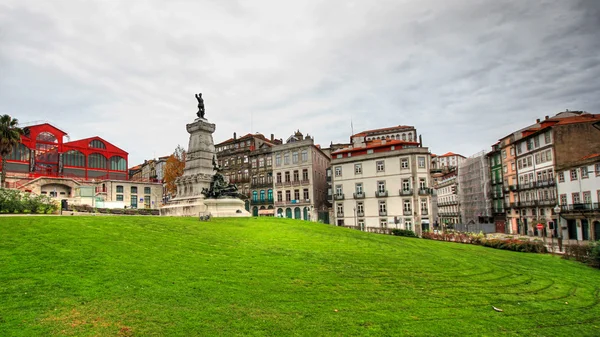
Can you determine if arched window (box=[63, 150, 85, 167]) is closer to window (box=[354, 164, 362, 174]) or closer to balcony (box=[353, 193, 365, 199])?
window (box=[354, 164, 362, 174])

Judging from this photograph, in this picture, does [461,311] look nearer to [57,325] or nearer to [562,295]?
[562,295]

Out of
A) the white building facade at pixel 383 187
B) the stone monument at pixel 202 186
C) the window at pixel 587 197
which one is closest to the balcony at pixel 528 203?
the window at pixel 587 197

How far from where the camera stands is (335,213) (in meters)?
58.9

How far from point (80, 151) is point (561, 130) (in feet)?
237

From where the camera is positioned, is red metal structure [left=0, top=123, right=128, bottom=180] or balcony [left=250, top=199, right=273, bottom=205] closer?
red metal structure [left=0, top=123, right=128, bottom=180]

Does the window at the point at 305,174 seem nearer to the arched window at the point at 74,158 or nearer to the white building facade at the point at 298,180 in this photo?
the white building facade at the point at 298,180

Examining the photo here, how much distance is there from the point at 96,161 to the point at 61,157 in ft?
18.6

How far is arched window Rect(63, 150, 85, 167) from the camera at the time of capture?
63.4 metres

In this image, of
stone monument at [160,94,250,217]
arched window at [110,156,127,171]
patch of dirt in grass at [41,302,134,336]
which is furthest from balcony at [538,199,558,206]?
arched window at [110,156,127,171]

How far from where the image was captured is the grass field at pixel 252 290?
7930 millimetres

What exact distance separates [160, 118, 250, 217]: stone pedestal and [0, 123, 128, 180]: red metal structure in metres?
34.0

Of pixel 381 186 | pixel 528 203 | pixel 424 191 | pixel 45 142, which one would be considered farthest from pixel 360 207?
pixel 45 142

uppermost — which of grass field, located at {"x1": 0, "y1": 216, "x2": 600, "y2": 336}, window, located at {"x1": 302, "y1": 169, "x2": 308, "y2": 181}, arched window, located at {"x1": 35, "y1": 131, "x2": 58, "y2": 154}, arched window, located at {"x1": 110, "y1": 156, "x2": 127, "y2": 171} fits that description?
arched window, located at {"x1": 35, "y1": 131, "x2": 58, "y2": 154}

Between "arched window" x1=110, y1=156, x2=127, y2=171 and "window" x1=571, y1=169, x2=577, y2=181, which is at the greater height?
"arched window" x1=110, y1=156, x2=127, y2=171
